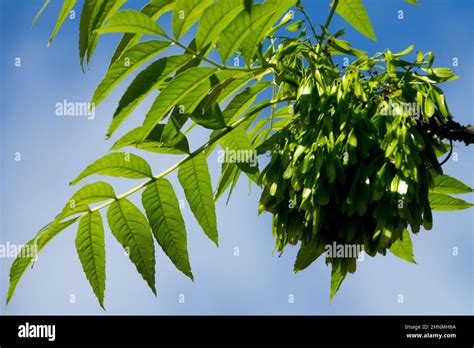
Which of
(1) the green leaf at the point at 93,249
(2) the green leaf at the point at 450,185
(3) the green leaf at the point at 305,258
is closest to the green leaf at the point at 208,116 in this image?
(1) the green leaf at the point at 93,249

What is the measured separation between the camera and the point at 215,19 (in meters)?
3.07

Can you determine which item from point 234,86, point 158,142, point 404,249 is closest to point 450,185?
point 404,249

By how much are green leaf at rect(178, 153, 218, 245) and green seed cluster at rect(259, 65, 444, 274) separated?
1.04ft

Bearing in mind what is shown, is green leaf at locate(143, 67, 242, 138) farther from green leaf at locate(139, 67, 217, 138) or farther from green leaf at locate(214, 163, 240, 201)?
green leaf at locate(214, 163, 240, 201)

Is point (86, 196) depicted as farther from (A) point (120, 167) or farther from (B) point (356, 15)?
(B) point (356, 15)

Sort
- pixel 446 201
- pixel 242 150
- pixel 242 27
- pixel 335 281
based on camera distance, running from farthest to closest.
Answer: pixel 446 201, pixel 335 281, pixel 242 150, pixel 242 27

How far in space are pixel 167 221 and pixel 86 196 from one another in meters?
0.42

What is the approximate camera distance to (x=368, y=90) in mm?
3275

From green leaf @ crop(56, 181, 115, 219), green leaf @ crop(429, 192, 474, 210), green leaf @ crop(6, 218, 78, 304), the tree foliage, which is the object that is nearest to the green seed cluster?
the tree foliage

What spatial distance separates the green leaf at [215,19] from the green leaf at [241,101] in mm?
373

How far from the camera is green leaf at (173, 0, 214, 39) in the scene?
10.4 feet

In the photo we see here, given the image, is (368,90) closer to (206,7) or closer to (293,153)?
(293,153)

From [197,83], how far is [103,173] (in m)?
0.72

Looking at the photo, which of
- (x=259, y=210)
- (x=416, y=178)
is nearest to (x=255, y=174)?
(x=259, y=210)
